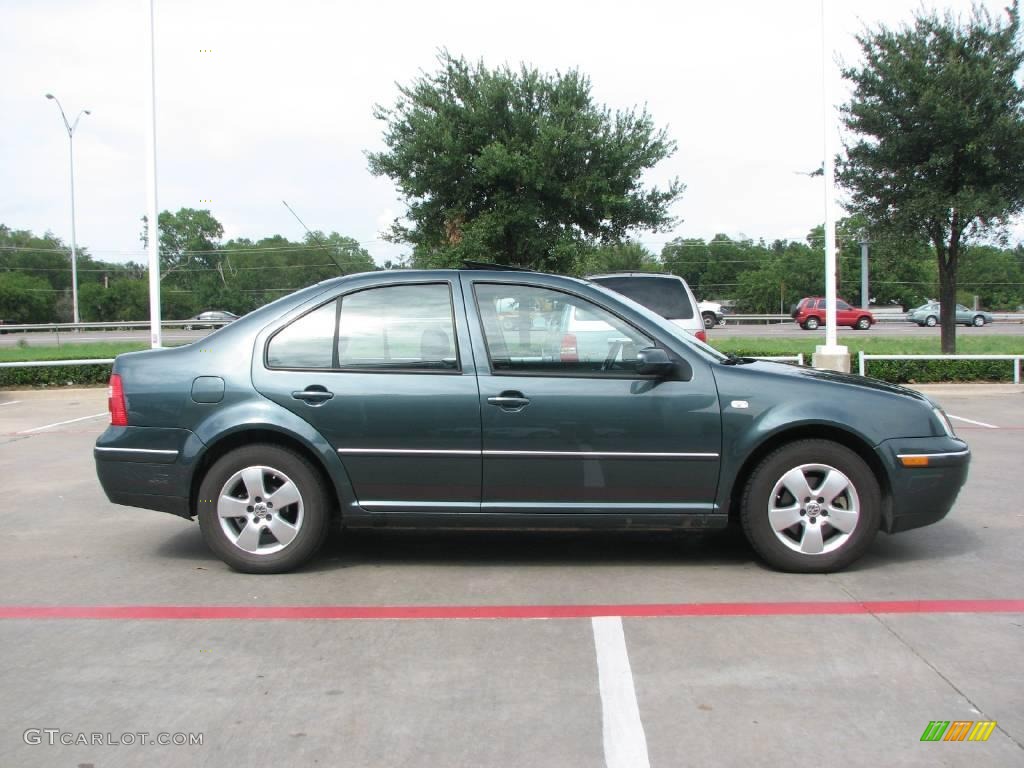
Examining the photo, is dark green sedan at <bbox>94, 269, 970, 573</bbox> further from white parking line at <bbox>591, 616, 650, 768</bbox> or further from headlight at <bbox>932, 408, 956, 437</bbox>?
white parking line at <bbox>591, 616, 650, 768</bbox>

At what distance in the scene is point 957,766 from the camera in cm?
306

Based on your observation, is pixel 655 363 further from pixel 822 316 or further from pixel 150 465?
pixel 822 316

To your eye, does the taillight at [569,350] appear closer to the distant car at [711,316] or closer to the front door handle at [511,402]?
the front door handle at [511,402]

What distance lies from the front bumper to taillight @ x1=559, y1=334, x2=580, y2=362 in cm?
174

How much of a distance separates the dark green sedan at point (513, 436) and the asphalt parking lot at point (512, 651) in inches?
14.2

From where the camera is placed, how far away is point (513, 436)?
510 centimetres

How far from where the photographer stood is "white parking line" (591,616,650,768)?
124 inches

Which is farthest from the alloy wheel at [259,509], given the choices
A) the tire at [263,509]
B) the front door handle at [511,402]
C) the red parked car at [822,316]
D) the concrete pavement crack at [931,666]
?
the red parked car at [822,316]

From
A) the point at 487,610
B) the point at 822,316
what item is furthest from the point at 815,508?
the point at 822,316

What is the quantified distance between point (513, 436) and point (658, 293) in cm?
682

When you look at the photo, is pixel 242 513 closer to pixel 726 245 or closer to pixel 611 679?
pixel 611 679

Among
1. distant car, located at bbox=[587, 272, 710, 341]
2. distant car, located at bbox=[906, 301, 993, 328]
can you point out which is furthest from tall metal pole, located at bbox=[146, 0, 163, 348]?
distant car, located at bbox=[906, 301, 993, 328]

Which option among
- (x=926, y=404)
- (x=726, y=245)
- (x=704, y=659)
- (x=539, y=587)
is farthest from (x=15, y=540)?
(x=726, y=245)

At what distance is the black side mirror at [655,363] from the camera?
507cm
